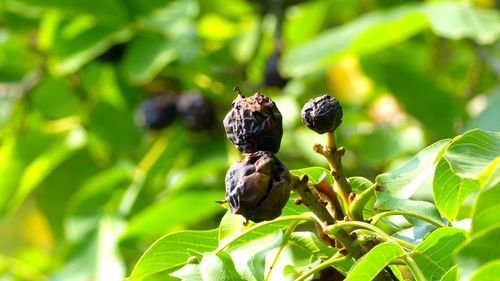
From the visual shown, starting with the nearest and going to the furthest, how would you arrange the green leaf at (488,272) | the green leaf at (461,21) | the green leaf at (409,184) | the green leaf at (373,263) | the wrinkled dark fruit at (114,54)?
the green leaf at (488,272)
the green leaf at (373,263)
the green leaf at (409,184)
the green leaf at (461,21)
the wrinkled dark fruit at (114,54)

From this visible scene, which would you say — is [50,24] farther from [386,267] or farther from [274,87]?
[386,267]

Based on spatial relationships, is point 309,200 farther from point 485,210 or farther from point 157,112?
point 157,112

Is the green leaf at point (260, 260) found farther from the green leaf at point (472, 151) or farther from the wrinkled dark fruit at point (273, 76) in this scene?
the wrinkled dark fruit at point (273, 76)

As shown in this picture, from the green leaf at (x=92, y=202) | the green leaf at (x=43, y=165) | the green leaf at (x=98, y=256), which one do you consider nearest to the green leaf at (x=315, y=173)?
the green leaf at (x=98, y=256)

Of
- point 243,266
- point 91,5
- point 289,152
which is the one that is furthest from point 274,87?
point 243,266

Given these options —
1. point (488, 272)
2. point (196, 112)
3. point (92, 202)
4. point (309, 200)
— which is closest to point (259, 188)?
point (309, 200)

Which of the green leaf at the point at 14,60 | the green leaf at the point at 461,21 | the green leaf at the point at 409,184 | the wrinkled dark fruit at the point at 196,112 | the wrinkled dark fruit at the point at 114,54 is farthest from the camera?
the green leaf at the point at 14,60

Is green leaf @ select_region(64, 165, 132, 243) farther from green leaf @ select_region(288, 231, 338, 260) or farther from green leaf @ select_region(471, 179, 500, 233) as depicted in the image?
green leaf @ select_region(471, 179, 500, 233)
